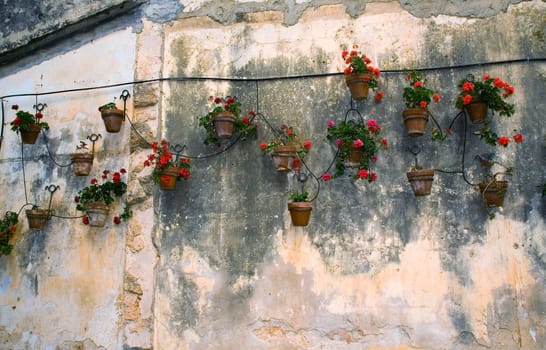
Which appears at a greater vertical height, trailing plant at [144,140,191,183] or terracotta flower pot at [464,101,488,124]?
terracotta flower pot at [464,101,488,124]

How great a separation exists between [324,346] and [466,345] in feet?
3.73

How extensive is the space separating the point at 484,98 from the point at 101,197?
354 centimetres

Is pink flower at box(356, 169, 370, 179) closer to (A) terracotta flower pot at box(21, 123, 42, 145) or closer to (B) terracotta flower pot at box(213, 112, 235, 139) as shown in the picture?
(B) terracotta flower pot at box(213, 112, 235, 139)

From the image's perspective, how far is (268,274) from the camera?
461cm

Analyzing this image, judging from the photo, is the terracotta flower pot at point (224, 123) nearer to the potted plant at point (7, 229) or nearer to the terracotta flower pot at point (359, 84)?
the terracotta flower pot at point (359, 84)

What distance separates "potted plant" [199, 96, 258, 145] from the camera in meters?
4.74

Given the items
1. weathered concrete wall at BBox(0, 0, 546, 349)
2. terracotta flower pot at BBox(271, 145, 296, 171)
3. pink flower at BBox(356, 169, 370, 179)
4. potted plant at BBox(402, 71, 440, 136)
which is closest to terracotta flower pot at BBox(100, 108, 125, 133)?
weathered concrete wall at BBox(0, 0, 546, 349)

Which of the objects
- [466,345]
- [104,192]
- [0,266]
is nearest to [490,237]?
[466,345]

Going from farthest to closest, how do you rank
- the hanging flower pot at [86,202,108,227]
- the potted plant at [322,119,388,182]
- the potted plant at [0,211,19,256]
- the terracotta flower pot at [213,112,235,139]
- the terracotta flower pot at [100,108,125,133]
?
the potted plant at [0,211,19,256]
the terracotta flower pot at [100,108,125,133]
the hanging flower pot at [86,202,108,227]
the terracotta flower pot at [213,112,235,139]
the potted plant at [322,119,388,182]

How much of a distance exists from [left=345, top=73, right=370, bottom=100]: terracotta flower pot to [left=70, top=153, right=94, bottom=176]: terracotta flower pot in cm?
258

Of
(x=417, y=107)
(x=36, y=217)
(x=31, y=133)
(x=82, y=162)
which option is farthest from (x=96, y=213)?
(x=417, y=107)

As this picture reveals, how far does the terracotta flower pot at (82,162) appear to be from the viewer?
5082mm

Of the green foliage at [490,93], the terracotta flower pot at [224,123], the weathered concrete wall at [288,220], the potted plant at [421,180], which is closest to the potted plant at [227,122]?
the terracotta flower pot at [224,123]

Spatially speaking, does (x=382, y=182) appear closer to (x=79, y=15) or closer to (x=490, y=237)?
(x=490, y=237)
